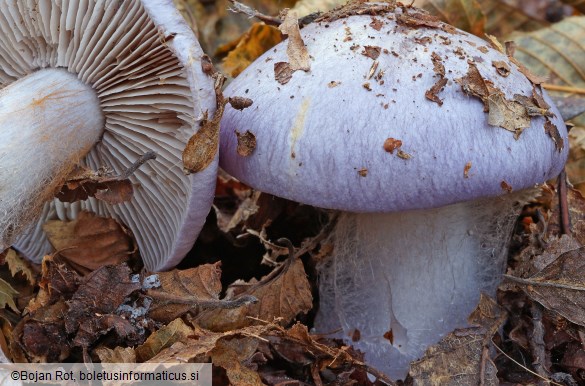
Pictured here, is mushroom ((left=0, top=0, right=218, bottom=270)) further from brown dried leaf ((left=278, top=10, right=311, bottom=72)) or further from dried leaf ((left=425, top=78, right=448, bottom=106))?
dried leaf ((left=425, top=78, right=448, bottom=106))

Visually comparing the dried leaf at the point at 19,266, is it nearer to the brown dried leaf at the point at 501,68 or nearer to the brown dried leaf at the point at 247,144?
the brown dried leaf at the point at 247,144

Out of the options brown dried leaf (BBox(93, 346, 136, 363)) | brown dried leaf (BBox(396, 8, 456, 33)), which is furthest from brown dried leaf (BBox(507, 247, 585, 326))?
brown dried leaf (BBox(93, 346, 136, 363))

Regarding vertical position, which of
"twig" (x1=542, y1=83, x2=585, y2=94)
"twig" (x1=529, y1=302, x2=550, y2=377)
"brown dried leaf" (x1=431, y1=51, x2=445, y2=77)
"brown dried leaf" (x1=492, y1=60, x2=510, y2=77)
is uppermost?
"brown dried leaf" (x1=431, y1=51, x2=445, y2=77)

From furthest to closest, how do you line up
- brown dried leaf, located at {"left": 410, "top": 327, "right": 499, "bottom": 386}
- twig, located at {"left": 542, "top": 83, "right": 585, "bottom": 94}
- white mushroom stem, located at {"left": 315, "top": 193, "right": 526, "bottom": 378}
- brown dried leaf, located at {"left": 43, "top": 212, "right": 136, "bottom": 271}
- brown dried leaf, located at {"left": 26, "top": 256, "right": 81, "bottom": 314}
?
twig, located at {"left": 542, "top": 83, "right": 585, "bottom": 94}, brown dried leaf, located at {"left": 43, "top": 212, "right": 136, "bottom": 271}, white mushroom stem, located at {"left": 315, "top": 193, "right": 526, "bottom": 378}, brown dried leaf, located at {"left": 26, "top": 256, "right": 81, "bottom": 314}, brown dried leaf, located at {"left": 410, "top": 327, "right": 499, "bottom": 386}

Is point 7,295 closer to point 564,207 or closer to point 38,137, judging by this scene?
point 38,137

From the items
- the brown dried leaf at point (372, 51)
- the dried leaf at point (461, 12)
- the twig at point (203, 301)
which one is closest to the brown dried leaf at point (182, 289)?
the twig at point (203, 301)

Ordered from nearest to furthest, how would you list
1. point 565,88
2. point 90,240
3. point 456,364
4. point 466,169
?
1. point 466,169
2. point 456,364
3. point 90,240
4. point 565,88

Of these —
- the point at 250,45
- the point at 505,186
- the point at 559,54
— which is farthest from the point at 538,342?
the point at 250,45

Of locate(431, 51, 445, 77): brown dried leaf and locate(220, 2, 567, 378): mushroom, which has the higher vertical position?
locate(431, 51, 445, 77): brown dried leaf
